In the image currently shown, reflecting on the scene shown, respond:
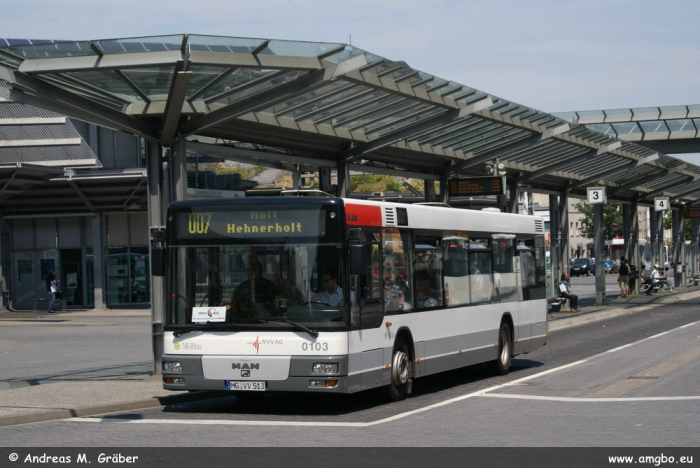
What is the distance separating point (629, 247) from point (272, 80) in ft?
122

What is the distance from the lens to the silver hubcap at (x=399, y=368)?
13.1 m

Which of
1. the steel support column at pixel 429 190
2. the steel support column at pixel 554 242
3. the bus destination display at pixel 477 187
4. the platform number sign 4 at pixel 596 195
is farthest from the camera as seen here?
the steel support column at pixel 554 242

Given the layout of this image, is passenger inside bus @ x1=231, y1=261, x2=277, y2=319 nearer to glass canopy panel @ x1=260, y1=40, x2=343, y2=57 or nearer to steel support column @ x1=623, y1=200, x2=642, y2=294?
glass canopy panel @ x1=260, y1=40, x2=343, y2=57

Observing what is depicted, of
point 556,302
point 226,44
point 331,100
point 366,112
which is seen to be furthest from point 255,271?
point 556,302

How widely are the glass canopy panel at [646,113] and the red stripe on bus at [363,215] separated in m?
27.5

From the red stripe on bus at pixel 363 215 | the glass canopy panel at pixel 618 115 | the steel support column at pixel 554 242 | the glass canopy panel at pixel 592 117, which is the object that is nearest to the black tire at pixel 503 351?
the red stripe on bus at pixel 363 215

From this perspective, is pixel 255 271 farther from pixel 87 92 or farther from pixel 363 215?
pixel 87 92

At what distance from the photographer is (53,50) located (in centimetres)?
1334

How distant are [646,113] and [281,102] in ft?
84.8

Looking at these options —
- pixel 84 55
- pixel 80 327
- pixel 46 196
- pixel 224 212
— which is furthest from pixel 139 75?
pixel 46 196

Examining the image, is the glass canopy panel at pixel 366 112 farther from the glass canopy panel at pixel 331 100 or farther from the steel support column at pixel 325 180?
the steel support column at pixel 325 180

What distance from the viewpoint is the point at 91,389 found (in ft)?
47.1

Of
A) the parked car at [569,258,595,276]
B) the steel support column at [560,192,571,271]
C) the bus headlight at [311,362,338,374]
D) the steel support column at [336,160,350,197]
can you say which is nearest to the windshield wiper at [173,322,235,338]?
the bus headlight at [311,362,338,374]

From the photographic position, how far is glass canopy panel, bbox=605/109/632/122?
128 feet
